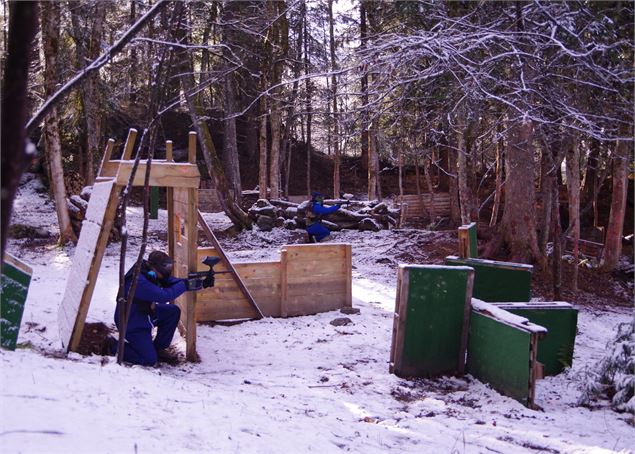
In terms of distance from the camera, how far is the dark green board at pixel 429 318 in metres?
6.48

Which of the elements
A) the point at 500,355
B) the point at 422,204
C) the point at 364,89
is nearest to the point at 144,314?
the point at 500,355

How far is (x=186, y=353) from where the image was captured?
6840 mm

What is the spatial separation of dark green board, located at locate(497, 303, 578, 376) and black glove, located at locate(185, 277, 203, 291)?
11.1 feet

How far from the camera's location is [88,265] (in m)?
6.05

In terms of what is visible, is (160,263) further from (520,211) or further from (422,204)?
(422,204)

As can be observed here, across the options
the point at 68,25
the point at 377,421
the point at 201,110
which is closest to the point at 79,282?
the point at 377,421

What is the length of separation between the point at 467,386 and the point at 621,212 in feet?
35.4

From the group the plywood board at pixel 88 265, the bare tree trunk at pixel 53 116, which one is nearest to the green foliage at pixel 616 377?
the plywood board at pixel 88 265

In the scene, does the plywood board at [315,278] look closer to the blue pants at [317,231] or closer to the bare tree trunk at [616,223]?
the blue pants at [317,231]

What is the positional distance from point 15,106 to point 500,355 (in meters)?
5.25

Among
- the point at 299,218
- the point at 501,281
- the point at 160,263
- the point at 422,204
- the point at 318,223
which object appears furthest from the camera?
the point at 422,204

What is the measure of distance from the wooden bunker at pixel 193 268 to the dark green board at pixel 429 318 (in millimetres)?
2393

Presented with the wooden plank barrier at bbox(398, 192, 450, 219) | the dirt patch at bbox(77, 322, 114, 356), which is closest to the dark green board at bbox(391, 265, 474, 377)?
the dirt patch at bbox(77, 322, 114, 356)

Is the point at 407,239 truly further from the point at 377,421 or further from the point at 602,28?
the point at 377,421
